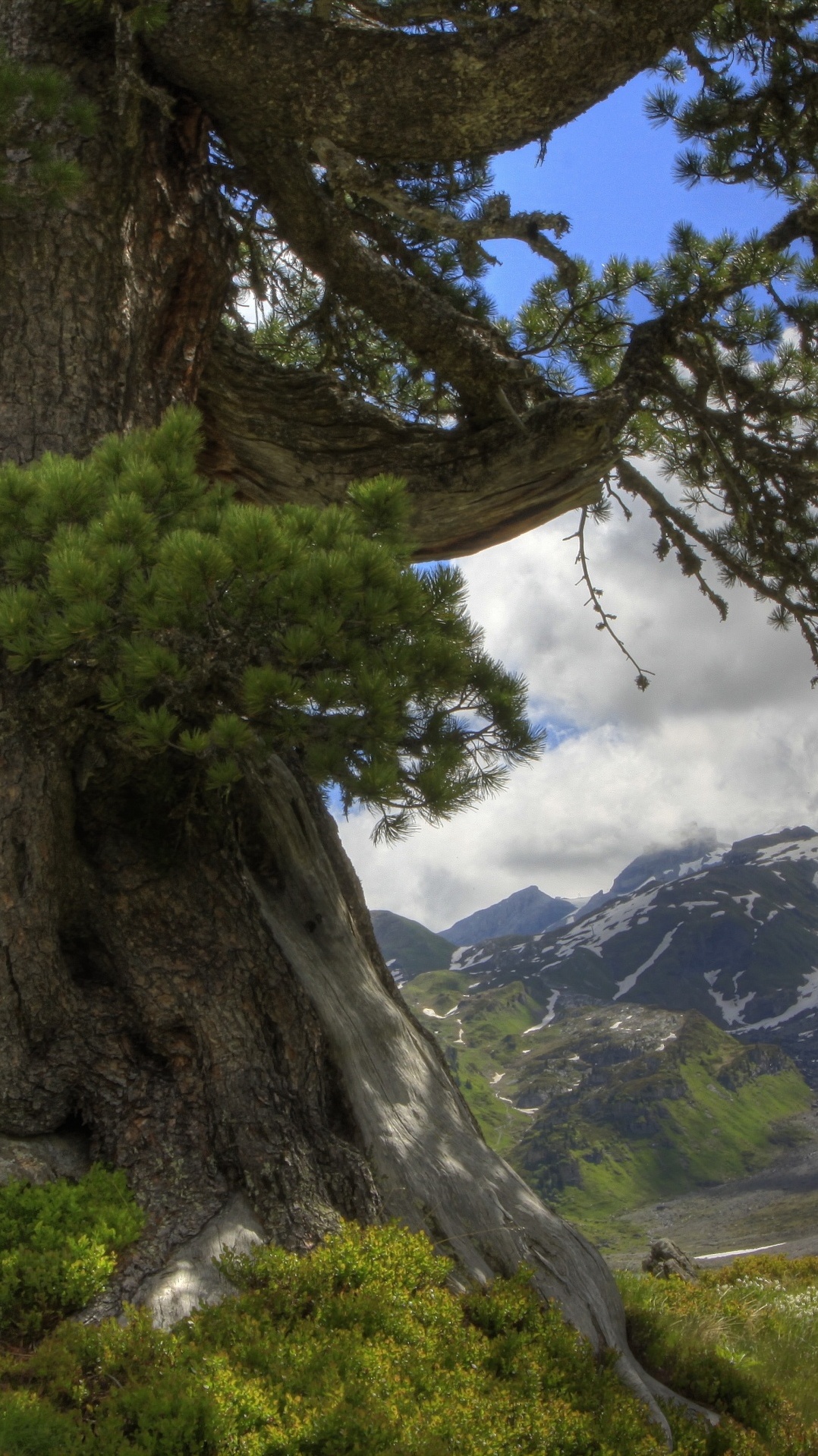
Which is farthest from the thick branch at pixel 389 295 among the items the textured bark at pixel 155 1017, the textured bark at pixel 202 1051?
the textured bark at pixel 155 1017

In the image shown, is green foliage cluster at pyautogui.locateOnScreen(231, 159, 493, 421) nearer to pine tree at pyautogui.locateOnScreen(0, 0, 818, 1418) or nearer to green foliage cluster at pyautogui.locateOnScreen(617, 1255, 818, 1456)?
pine tree at pyautogui.locateOnScreen(0, 0, 818, 1418)

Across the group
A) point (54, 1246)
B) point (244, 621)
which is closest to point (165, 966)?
point (54, 1246)

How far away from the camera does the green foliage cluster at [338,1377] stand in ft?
12.3

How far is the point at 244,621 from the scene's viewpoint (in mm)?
4840

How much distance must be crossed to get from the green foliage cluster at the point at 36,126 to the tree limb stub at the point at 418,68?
110 cm

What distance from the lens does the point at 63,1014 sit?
5.77 meters

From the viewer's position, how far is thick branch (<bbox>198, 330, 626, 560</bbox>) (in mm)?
8703

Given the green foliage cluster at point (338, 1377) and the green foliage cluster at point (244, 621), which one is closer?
the green foliage cluster at point (338, 1377)

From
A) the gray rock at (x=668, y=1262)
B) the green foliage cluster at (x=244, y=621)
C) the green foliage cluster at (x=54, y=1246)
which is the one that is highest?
the green foliage cluster at (x=244, y=621)

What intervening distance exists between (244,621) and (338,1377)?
329cm

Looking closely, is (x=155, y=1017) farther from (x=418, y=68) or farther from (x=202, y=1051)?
(x=418, y=68)

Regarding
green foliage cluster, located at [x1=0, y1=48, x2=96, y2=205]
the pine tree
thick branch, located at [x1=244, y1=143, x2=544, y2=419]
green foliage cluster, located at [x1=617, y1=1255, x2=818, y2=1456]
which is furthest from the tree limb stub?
green foliage cluster, located at [x1=617, y1=1255, x2=818, y2=1456]

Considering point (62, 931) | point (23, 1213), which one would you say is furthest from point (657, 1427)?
point (62, 931)

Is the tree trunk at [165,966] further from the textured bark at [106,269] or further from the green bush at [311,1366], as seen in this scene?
the green bush at [311,1366]
